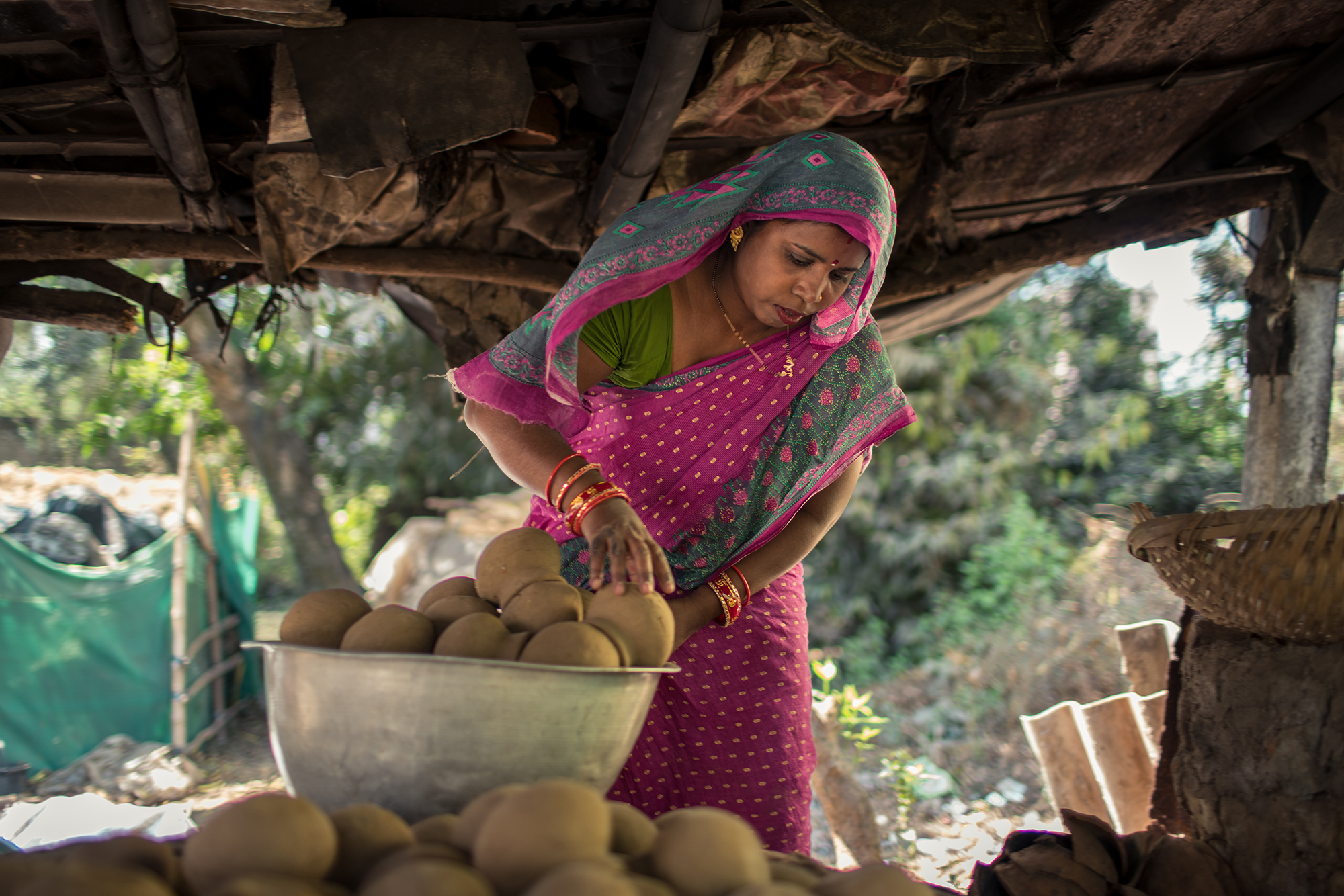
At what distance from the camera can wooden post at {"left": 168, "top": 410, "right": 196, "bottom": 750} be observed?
746cm

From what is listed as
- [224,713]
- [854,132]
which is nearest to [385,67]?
[854,132]

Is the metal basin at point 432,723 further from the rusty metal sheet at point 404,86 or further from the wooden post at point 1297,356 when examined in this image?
the wooden post at point 1297,356

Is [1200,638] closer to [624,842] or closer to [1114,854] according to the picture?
[1114,854]

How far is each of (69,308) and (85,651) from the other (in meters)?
5.29

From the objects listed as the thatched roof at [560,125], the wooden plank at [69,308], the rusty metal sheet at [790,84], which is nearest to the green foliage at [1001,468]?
the thatched roof at [560,125]

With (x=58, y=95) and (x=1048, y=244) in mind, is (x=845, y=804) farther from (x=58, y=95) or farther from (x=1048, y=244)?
(x=58, y=95)

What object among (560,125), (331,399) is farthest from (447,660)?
(331,399)

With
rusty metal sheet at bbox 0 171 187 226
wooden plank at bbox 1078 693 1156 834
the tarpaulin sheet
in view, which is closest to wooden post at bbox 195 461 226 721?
the tarpaulin sheet

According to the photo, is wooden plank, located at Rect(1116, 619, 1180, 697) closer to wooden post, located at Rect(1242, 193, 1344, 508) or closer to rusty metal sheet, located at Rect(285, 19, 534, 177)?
wooden post, located at Rect(1242, 193, 1344, 508)

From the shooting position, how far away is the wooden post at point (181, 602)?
746cm

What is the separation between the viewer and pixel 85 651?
7195 millimetres

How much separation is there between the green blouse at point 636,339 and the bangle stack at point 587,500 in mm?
378

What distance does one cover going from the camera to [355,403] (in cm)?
1311

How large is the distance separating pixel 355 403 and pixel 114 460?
6298 millimetres
